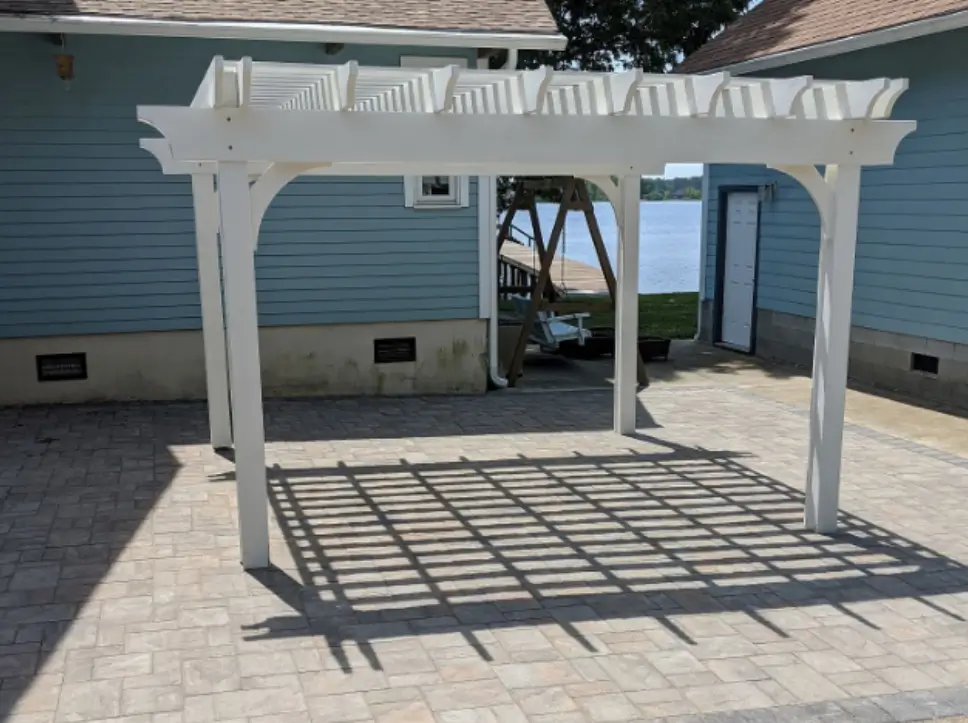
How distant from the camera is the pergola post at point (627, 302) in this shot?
24.7 ft

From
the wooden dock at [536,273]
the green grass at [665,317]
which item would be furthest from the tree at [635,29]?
the green grass at [665,317]

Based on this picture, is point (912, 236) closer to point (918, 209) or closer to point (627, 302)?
point (918, 209)

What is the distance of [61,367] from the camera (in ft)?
29.3

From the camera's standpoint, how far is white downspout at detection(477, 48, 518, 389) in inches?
377

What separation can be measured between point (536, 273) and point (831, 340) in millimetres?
7763

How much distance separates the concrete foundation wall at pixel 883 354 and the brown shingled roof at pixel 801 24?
10.2 ft

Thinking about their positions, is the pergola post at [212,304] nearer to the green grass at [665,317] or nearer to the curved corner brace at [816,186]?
the curved corner brace at [816,186]

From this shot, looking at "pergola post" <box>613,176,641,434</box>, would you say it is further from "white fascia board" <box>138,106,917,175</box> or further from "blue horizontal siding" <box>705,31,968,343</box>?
"blue horizontal siding" <box>705,31,968,343</box>

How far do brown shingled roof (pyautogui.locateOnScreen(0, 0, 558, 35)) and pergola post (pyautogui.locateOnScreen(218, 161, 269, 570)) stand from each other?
4450mm

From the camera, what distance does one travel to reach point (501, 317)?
41.2 feet

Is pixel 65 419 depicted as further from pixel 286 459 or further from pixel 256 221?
pixel 256 221

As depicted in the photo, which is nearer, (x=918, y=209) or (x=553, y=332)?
(x=918, y=209)

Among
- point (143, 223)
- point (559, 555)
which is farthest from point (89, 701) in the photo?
point (143, 223)

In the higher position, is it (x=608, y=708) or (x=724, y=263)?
(x=724, y=263)
